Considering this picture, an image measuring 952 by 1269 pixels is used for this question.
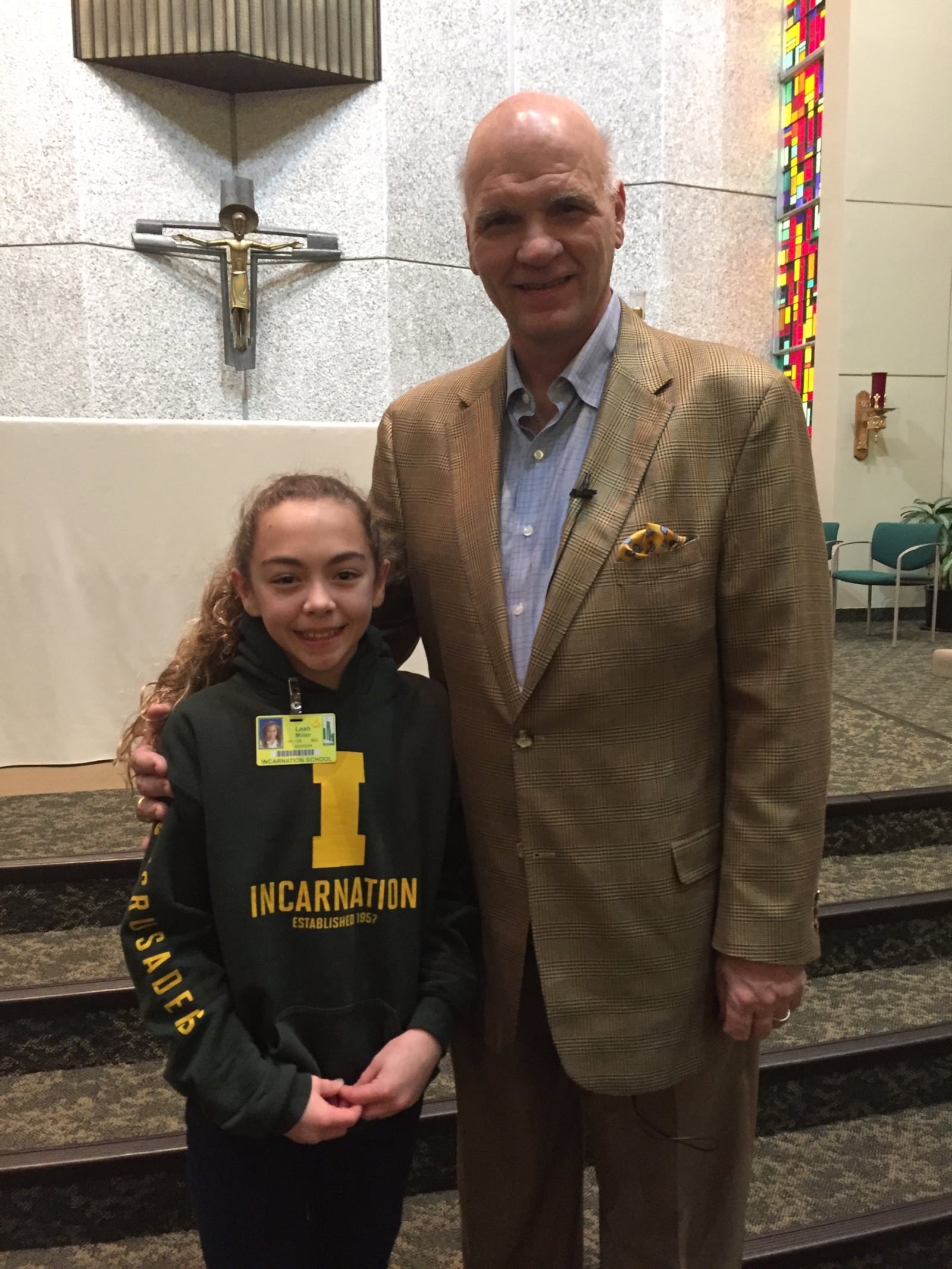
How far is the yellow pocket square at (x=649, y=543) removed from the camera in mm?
1111

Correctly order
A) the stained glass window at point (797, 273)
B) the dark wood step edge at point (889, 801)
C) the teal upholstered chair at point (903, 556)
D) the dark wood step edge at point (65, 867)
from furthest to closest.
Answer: the stained glass window at point (797, 273), the teal upholstered chair at point (903, 556), the dark wood step edge at point (889, 801), the dark wood step edge at point (65, 867)

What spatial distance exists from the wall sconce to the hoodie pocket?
20.6 feet

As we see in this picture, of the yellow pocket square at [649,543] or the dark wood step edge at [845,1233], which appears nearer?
the yellow pocket square at [649,543]

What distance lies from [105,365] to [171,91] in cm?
149

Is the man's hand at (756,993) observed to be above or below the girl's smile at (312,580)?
below

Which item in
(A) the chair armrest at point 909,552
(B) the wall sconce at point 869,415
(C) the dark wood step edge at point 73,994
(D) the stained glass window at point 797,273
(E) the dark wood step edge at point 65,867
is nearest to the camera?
(C) the dark wood step edge at point 73,994

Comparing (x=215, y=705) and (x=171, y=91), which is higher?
(x=171, y=91)

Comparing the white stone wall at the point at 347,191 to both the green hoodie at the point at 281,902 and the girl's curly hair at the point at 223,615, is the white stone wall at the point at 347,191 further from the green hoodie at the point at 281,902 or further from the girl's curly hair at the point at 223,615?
the green hoodie at the point at 281,902

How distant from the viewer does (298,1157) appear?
114 centimetres

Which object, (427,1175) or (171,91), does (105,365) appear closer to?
(171,91)

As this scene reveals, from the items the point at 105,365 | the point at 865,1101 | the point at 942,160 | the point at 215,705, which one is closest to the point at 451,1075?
the point at 865,1101

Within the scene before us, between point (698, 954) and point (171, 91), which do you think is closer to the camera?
point (698, 954)

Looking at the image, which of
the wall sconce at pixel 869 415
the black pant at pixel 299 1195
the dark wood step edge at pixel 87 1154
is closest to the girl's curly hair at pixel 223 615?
the black pant at pixel 299 1195

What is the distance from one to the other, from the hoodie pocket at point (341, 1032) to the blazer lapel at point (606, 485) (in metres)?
0.40
